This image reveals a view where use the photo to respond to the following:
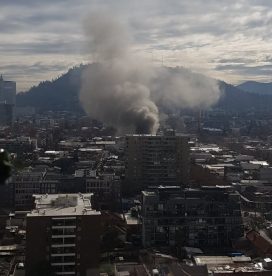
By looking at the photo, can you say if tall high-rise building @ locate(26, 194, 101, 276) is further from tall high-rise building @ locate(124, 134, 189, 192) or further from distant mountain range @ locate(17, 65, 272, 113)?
distant mountain range @ locate(17, 65, 272, 113)

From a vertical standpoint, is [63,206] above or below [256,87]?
below

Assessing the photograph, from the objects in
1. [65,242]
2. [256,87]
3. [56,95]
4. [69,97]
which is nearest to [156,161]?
[65,242]

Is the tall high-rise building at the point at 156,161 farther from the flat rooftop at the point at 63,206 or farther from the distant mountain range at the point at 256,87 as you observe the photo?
the distant mountain range at the point at 256,87

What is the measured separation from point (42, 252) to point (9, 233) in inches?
Result: 202

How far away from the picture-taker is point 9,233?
15.8 metres

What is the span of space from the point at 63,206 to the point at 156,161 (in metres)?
13.1

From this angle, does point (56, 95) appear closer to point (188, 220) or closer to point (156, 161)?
point (156, 161)

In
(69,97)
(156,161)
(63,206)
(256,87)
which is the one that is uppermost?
(256,87)

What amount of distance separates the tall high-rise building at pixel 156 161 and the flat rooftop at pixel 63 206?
11264 millimetres

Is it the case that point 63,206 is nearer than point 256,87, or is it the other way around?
point 63,206

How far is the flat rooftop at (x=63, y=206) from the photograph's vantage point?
11336mm

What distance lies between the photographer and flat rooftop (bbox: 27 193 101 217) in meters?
11.3

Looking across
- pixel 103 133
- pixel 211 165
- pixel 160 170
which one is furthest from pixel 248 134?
pixel 160 170

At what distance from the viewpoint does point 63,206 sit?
1230cm
